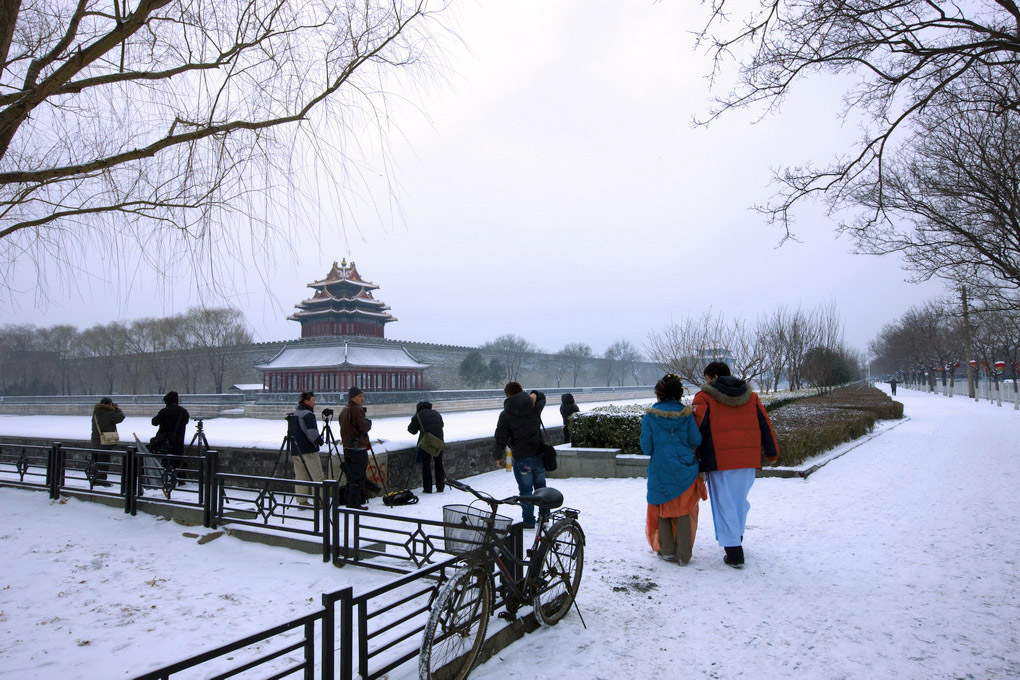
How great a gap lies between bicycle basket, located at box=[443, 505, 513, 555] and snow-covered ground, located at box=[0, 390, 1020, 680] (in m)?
0.69

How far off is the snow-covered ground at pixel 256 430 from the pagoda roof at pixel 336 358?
5.16 m

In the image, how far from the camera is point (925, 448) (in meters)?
12.3

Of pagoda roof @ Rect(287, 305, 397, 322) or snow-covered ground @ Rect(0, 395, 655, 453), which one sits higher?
pagoda roof @ Rect(287, 305, 397, 322)

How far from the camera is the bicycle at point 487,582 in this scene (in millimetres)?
2980

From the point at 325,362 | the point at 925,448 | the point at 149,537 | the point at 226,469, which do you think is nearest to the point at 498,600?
the point at 149,537

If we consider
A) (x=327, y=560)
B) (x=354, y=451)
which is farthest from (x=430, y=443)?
(x=327, y=560)

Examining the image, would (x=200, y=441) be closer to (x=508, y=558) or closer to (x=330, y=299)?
(x=508, y=558)

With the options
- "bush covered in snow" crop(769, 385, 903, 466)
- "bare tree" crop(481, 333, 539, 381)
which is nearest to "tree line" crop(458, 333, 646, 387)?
"bare tree" crop(481, 333, 539, 381)

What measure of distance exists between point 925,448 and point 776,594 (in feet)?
34.0

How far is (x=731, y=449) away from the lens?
5.02 meters

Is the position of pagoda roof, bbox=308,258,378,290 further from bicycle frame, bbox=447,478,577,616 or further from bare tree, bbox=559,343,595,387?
bicycle frame, bbox=447,478,577,616

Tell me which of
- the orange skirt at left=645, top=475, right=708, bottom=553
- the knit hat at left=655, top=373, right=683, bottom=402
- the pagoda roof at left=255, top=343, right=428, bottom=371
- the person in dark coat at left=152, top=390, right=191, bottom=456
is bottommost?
the orange skirt at left=645, top=475, right=708, bottom=553

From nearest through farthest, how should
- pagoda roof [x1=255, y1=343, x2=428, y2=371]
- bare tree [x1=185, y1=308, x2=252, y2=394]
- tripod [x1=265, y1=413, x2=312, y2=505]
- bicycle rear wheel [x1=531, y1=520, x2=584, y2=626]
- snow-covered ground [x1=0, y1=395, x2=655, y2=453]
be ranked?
bicycle rear wheel [x1=531, y1=520, x2=584, y2=626], tripod [x1=265, y1=413, x2=312, y2=505], snow-covered ground [x1=0, y1=395, x2=655, y2=453], pagoda roof [x1=255, y1=343, x2=428, y2=371], bare tree [x1=185, y1=308, x2=252, y2=394]

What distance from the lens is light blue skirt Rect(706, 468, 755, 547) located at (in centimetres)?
499
